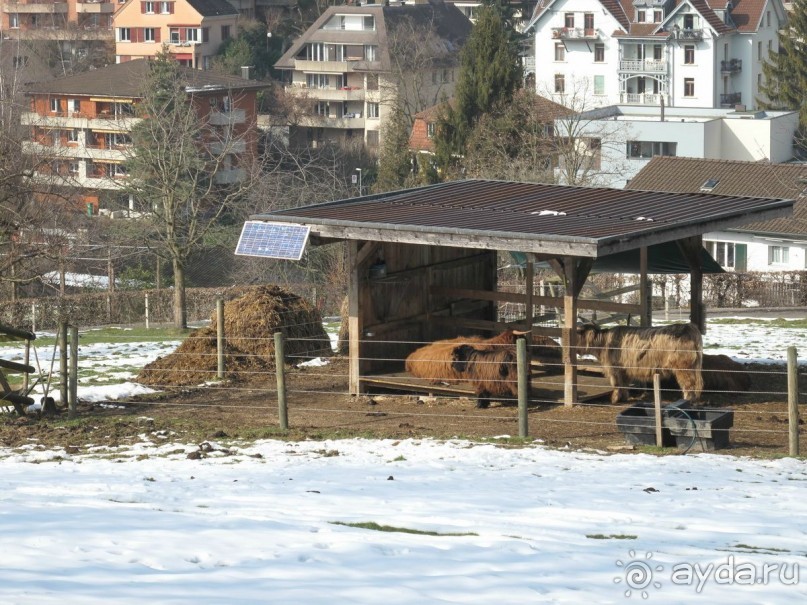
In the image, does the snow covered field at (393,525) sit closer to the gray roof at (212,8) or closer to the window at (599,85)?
the window at (599,85)

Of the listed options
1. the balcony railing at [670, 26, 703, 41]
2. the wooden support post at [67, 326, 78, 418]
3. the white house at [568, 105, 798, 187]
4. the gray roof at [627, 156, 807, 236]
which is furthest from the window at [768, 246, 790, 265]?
the balcony railing at [670, 26, 703, 41]

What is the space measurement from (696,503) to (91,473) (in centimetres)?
606

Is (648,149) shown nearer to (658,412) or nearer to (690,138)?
(690,138)

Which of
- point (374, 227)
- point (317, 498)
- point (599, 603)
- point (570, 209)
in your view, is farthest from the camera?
point (570, 209)

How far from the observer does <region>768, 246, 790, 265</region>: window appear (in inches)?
2018

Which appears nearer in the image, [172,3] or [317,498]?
[317,498]

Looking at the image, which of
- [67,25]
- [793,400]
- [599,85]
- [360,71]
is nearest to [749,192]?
[793,400]

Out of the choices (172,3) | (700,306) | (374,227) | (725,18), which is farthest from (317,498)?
(172,3)

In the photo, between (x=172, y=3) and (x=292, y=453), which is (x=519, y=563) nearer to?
(x=292, y=453)

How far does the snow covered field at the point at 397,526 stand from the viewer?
9.77 metres

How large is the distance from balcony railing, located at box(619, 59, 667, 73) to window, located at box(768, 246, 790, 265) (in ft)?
137

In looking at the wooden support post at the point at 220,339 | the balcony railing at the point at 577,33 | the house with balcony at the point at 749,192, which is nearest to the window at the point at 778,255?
the house with balcony at the point at 749,192

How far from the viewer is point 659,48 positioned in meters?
91.6

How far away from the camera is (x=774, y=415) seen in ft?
56.2
